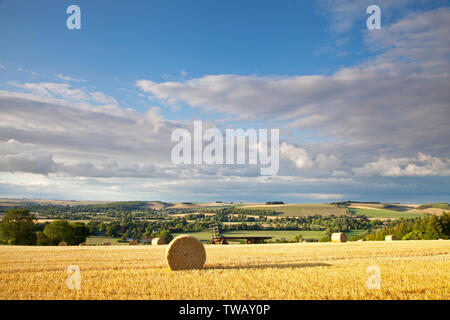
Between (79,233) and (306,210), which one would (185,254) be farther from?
(306,210)

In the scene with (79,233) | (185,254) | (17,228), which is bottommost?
(79,233)

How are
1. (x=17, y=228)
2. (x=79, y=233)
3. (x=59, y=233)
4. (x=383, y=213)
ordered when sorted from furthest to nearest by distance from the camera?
1. (x=383, y=213)
2. (x=79, y=233)
3. (x=59, y=233)
4. (x=17, y=228)

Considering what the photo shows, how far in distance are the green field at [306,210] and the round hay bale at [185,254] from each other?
296 ft

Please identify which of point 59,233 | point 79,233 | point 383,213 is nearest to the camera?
point 59,233

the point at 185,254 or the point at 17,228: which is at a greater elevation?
the point at 185,254

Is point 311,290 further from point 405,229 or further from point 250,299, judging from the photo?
point 405,229

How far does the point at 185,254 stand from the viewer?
17625 mm

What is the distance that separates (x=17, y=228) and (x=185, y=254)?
45287 mm

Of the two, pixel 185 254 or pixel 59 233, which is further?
pixel 59 233

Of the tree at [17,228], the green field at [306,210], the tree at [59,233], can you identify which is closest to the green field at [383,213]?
the green field at [306,210]

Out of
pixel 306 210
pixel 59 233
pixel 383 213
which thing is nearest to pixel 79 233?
pixel 59 233

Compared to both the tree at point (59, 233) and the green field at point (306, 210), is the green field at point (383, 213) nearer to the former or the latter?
the green field at point (306, 210)

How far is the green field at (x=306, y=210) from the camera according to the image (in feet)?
350

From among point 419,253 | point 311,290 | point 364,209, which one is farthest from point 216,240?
point 364,209
